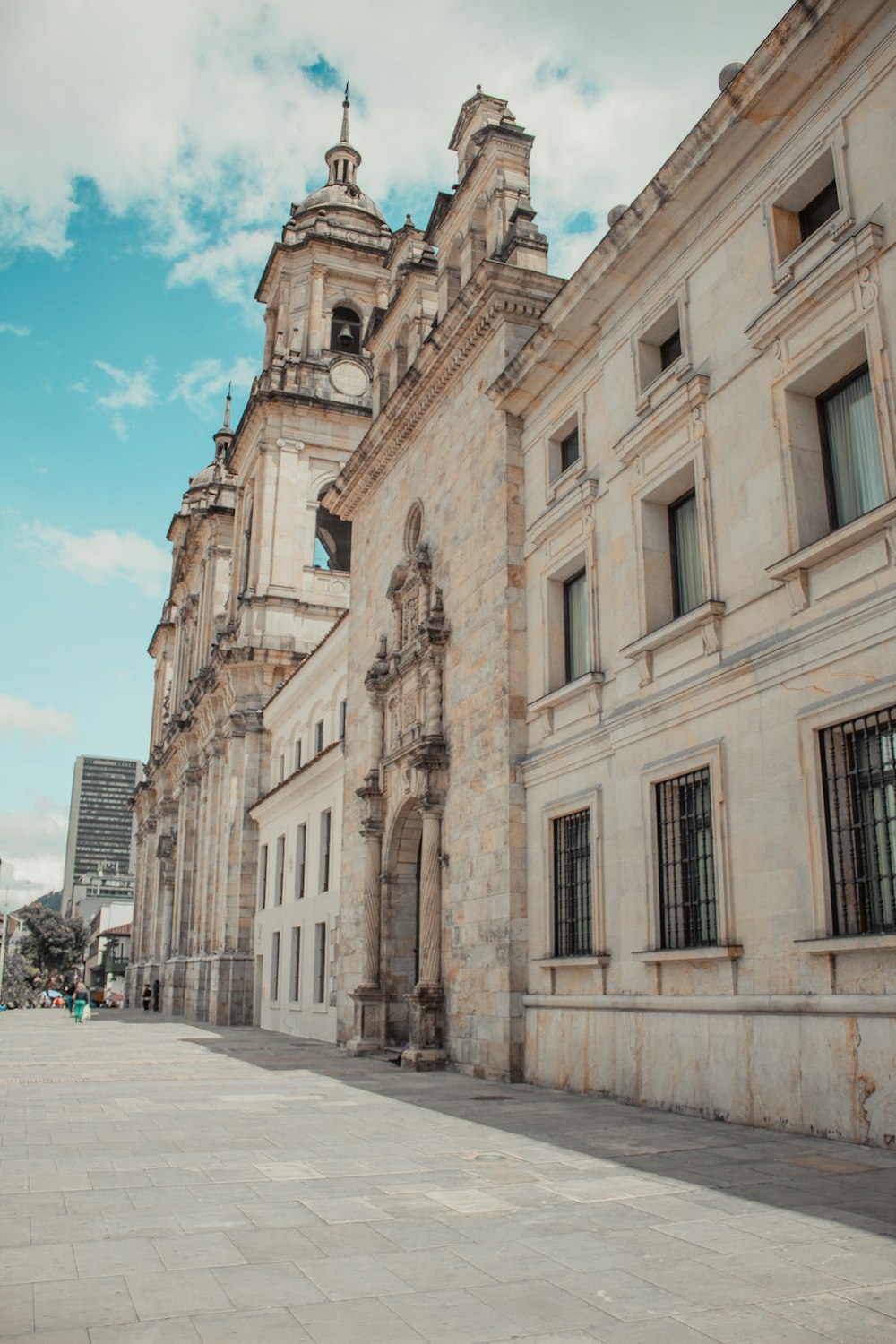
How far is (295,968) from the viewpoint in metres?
30.9

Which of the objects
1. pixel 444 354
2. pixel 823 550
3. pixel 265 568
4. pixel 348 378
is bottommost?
pixel 823 550

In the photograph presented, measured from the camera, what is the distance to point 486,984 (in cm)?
1590

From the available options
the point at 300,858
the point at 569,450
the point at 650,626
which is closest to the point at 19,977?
the point at 300,858

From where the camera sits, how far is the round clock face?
4284 centimetres

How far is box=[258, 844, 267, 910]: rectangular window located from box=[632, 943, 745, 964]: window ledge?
982 inches

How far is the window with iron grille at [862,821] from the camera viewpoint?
30.7 ft

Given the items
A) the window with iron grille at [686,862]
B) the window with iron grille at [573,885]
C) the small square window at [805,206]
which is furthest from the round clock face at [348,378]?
the window with iron grille at [686,862]

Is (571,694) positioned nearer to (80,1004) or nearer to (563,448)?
(563,448)

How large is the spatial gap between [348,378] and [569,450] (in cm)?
2812

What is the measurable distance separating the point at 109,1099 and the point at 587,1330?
1015cm

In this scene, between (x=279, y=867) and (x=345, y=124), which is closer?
(x=279, y=867)

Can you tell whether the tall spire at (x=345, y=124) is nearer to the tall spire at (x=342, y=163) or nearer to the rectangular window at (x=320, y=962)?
the tall spire at (x=342, y=163)

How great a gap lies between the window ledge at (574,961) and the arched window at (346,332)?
3454cm

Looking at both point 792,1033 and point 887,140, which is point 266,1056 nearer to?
point 792,1033
